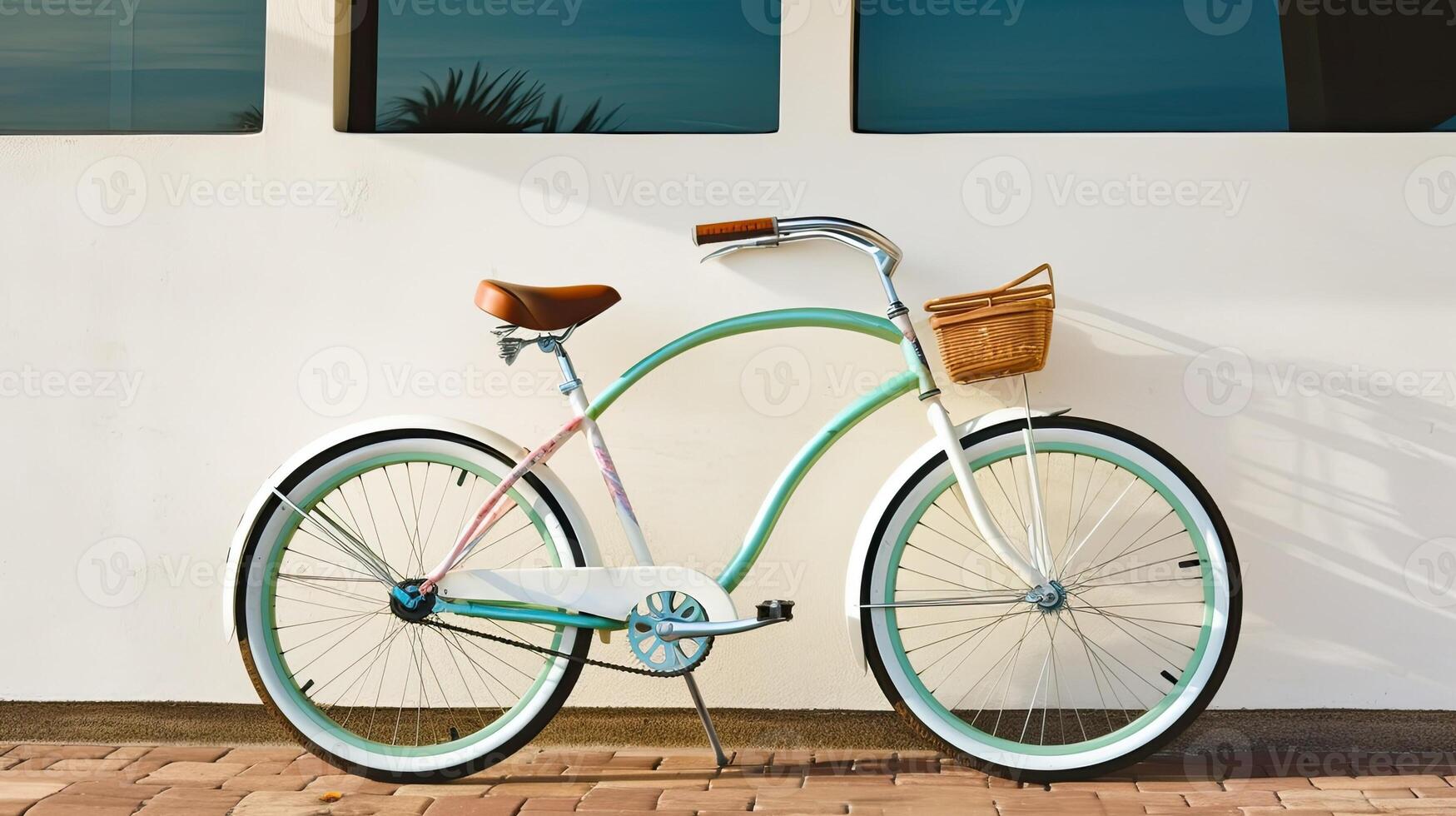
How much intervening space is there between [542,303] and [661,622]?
32.3 inches

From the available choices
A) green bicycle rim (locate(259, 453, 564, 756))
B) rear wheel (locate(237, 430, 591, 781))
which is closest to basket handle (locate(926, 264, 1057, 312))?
green bicycle rim (locate(259, 453, 564, 756))

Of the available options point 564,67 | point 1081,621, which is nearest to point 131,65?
point 564,67

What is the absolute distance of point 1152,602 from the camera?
324 centimetres

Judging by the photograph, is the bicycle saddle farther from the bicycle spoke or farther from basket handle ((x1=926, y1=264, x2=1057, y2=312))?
the bicycle spoke

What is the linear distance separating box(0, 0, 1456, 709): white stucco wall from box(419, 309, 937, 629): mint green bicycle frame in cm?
29

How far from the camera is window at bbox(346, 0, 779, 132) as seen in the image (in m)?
3.50

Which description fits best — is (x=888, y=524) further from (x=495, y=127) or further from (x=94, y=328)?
(x=94, y=328)

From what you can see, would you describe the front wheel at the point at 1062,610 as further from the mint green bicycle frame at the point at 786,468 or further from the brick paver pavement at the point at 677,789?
the mint green bicycle frame at the point at 786,468

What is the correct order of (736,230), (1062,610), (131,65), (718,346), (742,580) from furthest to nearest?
(131,65), (718,346), (1062,610), (742,580), (736,230)

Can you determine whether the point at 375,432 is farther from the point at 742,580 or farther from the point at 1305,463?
the point at 1305,463

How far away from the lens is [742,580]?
9.87 feet

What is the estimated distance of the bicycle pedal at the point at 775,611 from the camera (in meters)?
2.85

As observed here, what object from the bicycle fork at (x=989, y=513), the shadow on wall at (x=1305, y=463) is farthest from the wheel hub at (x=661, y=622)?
the shadow on wall at (x=1305, y=463)

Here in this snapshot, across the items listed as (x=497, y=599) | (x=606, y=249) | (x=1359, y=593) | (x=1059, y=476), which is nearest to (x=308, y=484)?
(x=497, y=599)
